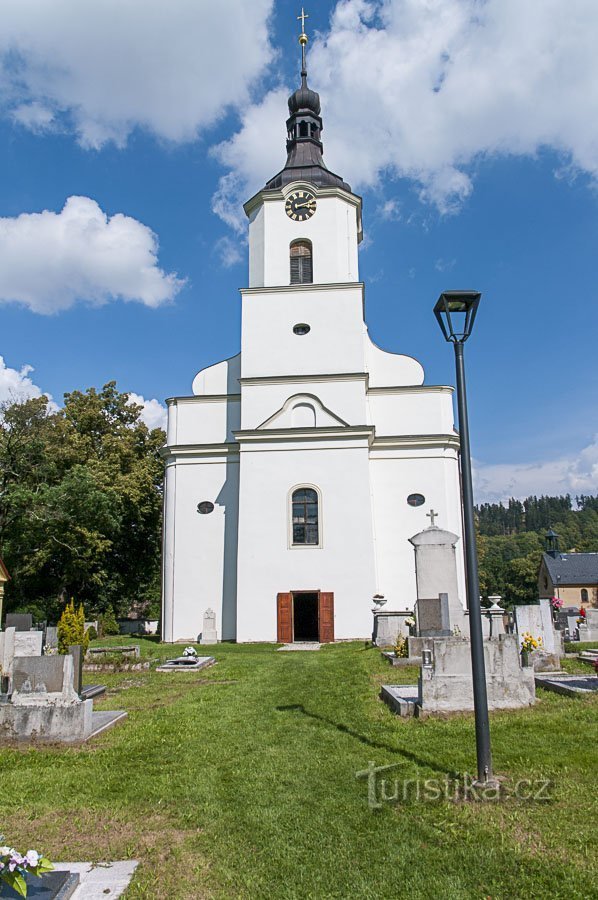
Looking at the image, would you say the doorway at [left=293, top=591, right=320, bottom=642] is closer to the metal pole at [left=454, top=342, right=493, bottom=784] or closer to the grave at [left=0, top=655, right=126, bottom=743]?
the grave at [left=0, top=655, right=126, bottom=743]

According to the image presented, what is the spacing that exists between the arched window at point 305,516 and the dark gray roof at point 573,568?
38471 millimetres

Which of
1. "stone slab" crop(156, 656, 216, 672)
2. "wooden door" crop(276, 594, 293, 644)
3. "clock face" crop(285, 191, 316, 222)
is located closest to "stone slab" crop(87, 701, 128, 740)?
"stone slab" crop(156, 656, 216, 672)

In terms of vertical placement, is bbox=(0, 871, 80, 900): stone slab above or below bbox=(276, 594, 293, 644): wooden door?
below

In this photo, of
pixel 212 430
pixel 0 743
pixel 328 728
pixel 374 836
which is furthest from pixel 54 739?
pixel 212 430

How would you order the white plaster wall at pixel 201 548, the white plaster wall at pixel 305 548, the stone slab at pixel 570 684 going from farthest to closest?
the white plaster wall at pixel 201 548, the white plaster wall at pixel 305 548, the stone slab at pixel 570 684

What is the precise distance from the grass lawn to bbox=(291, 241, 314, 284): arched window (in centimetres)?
2219

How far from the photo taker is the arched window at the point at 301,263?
2862 centimetres

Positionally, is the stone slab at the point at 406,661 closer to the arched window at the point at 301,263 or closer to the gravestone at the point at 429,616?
the gravestone at the point at 429,616

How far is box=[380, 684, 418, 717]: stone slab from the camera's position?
8.59 m

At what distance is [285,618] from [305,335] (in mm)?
11495

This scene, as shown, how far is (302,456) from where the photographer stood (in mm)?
25391

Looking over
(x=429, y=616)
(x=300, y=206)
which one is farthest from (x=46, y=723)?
(x=300, y=206)

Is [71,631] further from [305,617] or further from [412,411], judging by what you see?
[412,411]

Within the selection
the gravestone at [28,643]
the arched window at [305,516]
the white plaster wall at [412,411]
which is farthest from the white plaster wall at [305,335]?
the gravestone at [28,643]
